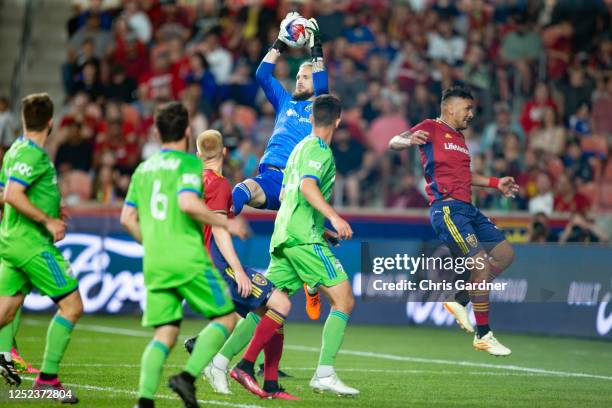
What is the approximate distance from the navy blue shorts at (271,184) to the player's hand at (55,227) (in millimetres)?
3310

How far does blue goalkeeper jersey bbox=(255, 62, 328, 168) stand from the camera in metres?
11.9

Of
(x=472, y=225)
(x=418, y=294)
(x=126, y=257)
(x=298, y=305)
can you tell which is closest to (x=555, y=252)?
(x=418, y=294)

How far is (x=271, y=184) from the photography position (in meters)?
11.9

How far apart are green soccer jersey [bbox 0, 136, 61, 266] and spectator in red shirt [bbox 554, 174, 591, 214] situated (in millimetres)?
11775

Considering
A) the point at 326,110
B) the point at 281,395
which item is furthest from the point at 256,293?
the point at 326,110

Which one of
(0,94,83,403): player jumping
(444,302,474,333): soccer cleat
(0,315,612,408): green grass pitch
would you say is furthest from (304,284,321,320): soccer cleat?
(0,94,83,403): player jumping

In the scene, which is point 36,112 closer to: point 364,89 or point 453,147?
point 453,147

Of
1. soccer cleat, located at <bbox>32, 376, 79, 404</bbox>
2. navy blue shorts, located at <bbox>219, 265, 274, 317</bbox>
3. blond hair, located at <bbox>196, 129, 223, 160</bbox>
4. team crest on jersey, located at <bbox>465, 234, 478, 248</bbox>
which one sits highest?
blond hair, located at <bbox>196, 129, 223, 160</bbox>

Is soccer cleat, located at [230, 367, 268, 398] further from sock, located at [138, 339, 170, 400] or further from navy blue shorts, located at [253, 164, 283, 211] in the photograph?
navy blue shorts, located at [253, 164, 283, 211]

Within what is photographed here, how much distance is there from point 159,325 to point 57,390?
1.55 metres

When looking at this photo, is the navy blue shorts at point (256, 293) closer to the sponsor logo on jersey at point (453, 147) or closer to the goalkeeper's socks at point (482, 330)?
the goalkeeper's socks at point (482, 330)

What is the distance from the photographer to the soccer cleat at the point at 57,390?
878 cm

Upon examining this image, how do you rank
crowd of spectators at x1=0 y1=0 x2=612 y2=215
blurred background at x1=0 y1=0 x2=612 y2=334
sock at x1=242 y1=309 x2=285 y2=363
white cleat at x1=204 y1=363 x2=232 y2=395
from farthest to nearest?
crowd of spectators at x1=0 y1=0 x2=612 y2=215 < blurred background at x1=0 y1=0 x2=612 y2=334 < white cleat at x1=204 y1=363 x2=232 y2=395 < sock at x1=242 y1=309 x2=285 y2=363

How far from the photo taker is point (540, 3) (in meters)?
23.8
